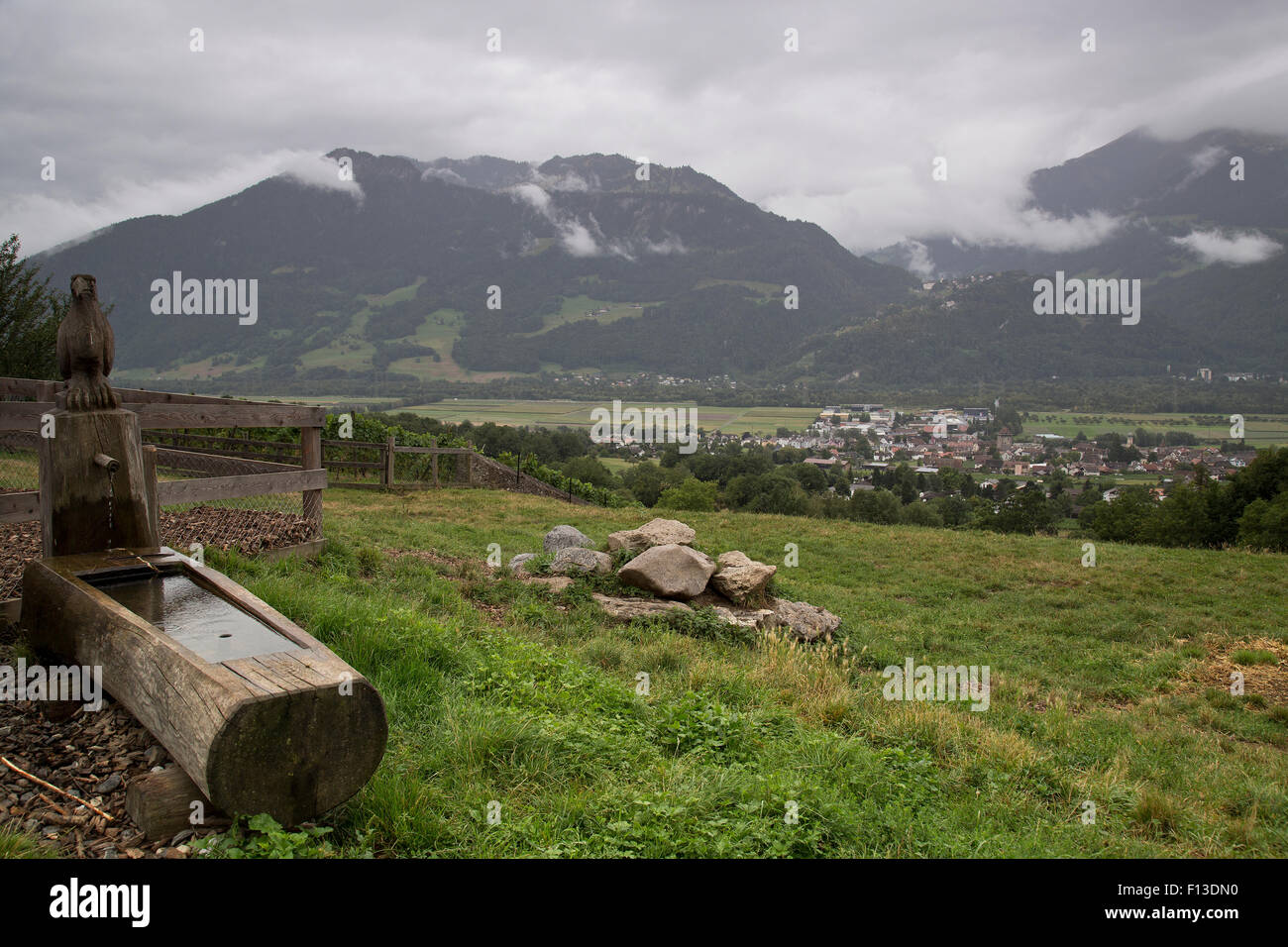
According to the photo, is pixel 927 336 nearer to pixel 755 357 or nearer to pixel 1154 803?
pixel 755 357

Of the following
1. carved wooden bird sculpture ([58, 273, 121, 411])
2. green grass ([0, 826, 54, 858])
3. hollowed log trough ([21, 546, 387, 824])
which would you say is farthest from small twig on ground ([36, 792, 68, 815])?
carved wooden bird sculpture ([58, 273, 121, 411])

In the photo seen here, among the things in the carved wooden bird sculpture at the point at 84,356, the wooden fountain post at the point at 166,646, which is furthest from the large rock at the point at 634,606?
the carved wooden bird sculpture at the point at 84,356

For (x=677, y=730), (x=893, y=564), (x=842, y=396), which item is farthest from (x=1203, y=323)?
(x=677, y=730)

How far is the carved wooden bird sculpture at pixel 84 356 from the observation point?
4.80m

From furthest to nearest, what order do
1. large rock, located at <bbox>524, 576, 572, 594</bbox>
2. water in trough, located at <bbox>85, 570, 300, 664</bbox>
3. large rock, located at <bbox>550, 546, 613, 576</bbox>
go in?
large rock, located at <bbox>550, 546, 613, 576</bbox>, large rock, located at <bbox>524, 576, 572, 594</bbox>, water in trough, located at <bbox>85, 570, 300, 664</bbox>

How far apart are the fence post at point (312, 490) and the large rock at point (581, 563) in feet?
10.2

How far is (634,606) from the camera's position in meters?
9.05

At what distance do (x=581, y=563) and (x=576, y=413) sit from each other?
80.4 metres

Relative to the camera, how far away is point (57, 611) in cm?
412

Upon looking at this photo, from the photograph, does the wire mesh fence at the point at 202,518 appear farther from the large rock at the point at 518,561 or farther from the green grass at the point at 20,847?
the green grass at the point at 20,847

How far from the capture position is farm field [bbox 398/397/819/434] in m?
77.9

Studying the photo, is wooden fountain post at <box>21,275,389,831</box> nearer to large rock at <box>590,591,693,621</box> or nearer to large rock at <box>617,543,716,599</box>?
large rock at <box>590,591,693,621</box>

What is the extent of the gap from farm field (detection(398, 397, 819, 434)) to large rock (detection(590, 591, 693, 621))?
59.8 metres

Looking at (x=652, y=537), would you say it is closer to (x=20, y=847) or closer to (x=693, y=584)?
(x=693, y=584)
